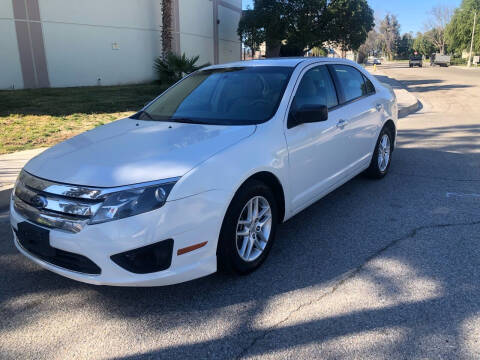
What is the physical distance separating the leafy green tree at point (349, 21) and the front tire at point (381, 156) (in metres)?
21.1

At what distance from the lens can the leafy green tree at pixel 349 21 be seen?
81.4 feet

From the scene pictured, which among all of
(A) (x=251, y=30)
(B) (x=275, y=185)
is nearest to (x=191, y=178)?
(B) (x=275, y=185)

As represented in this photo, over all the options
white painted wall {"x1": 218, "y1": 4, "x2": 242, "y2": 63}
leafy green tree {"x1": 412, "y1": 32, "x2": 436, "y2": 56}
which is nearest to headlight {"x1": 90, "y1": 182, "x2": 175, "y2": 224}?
white painted wall {"x1": 218, "y1": 4, "x2": 242, "y2": 63}

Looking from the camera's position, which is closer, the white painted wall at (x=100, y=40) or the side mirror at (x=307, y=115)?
the side mirror at (x=307, y=115)

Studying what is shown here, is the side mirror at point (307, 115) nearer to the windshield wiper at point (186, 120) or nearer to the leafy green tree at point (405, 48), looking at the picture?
the windshield wiper at point (186, 120)

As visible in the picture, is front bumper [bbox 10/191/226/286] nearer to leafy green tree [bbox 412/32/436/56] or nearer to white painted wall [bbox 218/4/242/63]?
white painted wall [bbox 218/4/242/63]

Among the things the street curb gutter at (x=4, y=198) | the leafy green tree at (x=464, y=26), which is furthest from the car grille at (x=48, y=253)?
the leafy green tree at (x=464, y=26)

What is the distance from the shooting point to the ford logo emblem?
9.13 ft

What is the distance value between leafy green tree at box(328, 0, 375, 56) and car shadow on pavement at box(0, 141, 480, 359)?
912 inches

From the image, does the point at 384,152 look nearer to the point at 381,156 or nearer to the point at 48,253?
the point at 381,156

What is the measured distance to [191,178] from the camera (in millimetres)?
2721

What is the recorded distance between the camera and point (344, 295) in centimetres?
304

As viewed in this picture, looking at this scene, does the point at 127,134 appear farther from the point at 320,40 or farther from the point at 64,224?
the point at 320,40

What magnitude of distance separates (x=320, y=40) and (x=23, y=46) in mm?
16842
